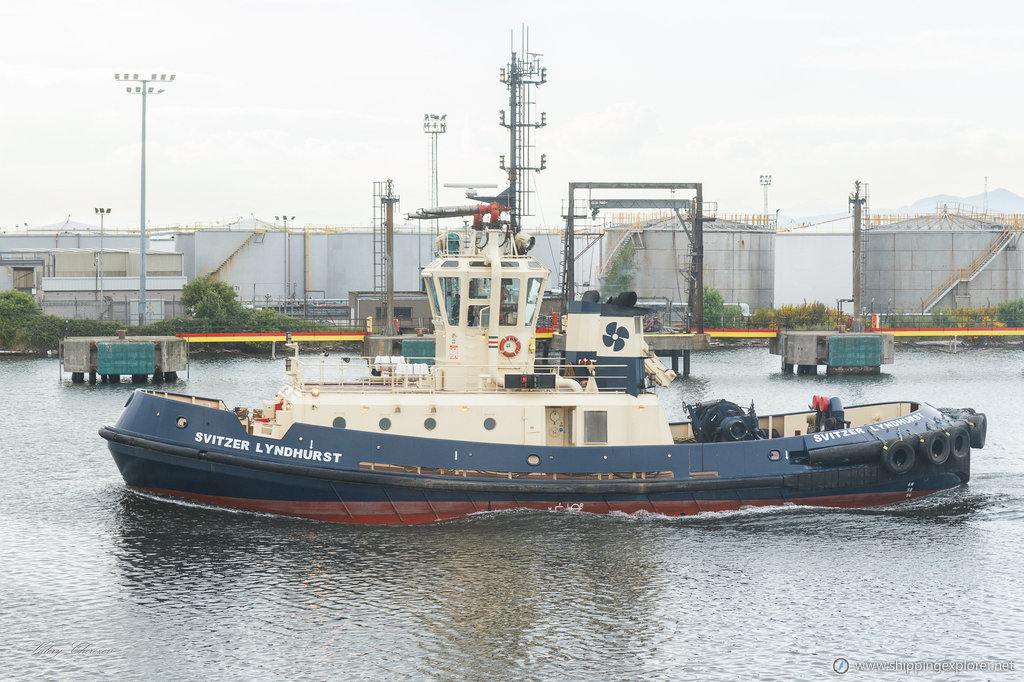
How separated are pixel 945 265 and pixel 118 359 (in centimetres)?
5802

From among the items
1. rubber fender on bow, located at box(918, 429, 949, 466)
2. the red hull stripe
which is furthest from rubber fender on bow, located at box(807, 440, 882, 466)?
the red hull stripe

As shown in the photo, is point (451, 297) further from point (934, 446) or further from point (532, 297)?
point (934, 446)

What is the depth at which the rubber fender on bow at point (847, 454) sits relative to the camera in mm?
20987

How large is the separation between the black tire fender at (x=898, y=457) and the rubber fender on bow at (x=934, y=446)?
378mm

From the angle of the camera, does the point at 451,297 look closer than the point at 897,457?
Yes

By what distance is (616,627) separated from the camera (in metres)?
15.8

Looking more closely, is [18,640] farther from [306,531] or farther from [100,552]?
[306,531]

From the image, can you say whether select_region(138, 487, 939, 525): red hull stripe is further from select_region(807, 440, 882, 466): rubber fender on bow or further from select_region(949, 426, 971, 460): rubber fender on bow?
select_region(949, 426, 971, 460): rubber fender on bow

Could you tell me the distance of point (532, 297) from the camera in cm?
2109

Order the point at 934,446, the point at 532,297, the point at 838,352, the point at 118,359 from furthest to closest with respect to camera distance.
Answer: the point at 838,352, the point at 118,359, the point at 934,446, the point at 532,297

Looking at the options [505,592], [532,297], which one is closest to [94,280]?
[532,297]

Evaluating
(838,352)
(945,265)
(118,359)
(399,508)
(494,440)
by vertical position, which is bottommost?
(399,508)

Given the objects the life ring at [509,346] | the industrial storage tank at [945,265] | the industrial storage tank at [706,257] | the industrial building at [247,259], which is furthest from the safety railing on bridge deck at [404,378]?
the industrial storage tank at [945,265]

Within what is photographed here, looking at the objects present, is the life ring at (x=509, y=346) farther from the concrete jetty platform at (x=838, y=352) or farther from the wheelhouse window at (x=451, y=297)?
the concrete jetty platform at (x=838, y=352)
